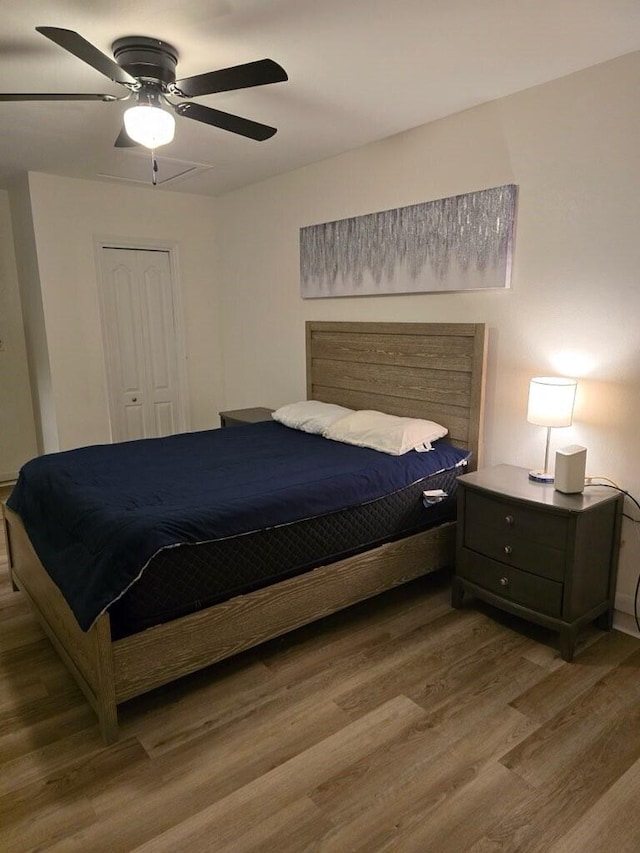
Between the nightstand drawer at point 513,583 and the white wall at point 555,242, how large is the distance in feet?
1.49

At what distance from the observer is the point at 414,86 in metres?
2.57

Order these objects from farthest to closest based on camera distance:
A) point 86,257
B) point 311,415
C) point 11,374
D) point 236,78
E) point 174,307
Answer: point 174,307
point 11,374
point 86,257
point 311,415
point 236,78

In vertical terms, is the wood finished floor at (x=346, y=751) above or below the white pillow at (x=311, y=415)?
below

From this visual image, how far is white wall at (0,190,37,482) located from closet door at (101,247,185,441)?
835 millimetres

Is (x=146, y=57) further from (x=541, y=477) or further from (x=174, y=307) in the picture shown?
(x=174, y=307)

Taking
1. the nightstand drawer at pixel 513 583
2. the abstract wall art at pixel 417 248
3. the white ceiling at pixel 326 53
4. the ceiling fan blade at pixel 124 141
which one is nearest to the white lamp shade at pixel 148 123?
the white ceiling at pixel 326 53

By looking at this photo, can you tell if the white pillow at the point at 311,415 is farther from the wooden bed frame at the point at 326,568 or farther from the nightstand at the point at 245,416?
the nightstand at the point at 245,416

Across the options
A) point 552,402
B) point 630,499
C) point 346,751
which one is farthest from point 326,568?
point 630,499

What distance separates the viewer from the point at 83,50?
180 centimetres

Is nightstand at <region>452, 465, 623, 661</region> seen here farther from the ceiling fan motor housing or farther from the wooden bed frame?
the ceiling fan motor housing

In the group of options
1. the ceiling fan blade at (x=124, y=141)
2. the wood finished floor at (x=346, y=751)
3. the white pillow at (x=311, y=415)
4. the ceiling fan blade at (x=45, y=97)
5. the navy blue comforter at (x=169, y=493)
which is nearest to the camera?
the wood finished floor at (x=346, y=751)

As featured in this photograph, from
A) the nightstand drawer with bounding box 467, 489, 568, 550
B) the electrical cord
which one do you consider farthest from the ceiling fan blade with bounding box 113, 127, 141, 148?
the electrical cord

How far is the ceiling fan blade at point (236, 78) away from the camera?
1.91m

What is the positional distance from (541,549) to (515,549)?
0.42 feet
